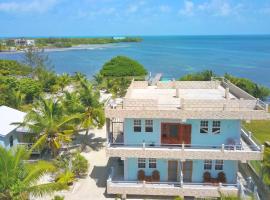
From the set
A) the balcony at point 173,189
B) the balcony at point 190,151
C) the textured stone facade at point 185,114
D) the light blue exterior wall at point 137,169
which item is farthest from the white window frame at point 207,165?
the textured stone facade at point 185,114

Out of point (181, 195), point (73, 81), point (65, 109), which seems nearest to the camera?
point (181, 195)

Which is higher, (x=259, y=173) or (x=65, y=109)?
(x=65, y=109)

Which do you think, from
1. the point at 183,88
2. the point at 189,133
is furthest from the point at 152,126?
the point at 183,88

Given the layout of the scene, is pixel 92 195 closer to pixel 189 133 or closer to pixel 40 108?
pixel 189 133

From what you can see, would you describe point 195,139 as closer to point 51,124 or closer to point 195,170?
point 195,170

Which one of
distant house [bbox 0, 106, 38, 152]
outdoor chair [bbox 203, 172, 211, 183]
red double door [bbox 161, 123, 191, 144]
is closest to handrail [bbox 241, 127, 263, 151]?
outdoor chair [bbox 203, 172, 211, 183]

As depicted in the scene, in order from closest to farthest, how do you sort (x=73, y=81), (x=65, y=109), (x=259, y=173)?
1. (x=259, y=173)
2. (x=65, y=109)
3. (x=73, y=81)

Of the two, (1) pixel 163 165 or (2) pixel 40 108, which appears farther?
(2) pixel 40 108
